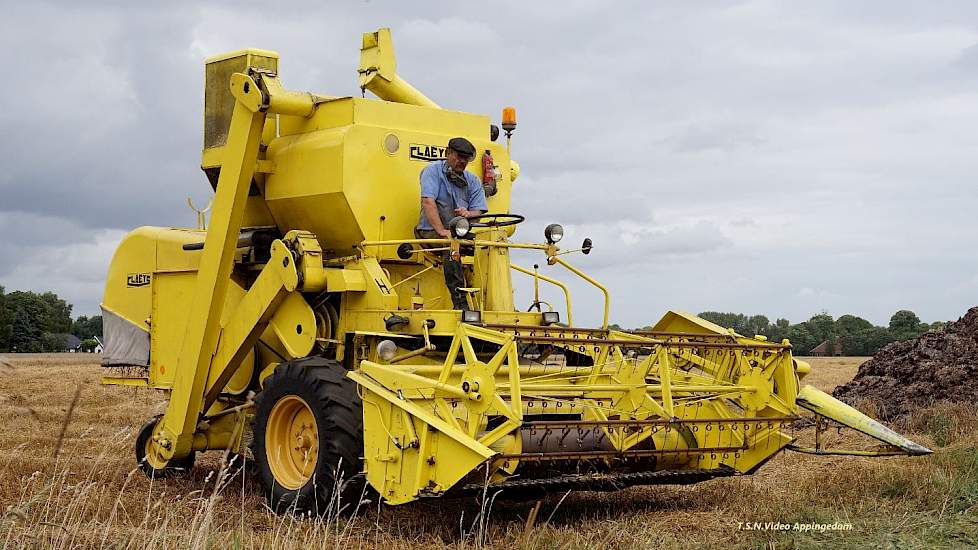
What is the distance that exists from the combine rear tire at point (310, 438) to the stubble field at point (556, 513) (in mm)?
197

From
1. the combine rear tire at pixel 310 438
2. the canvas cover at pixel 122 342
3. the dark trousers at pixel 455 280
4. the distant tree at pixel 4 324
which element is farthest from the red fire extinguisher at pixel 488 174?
the distant tree at pixel 4 324

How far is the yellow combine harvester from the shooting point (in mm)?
6652

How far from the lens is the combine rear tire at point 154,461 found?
9242 millimetres

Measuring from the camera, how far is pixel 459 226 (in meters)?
7.80

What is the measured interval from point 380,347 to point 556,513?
65.9 inches

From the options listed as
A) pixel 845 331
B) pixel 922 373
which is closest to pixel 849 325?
pixel 845 331

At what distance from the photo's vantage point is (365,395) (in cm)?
680

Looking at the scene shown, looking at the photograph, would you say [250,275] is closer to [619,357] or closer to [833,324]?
[619,357]

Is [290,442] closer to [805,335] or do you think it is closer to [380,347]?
[380,347]

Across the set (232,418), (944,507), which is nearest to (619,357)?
(944,507)

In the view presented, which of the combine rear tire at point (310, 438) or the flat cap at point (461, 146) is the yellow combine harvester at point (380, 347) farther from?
the flat cap at point (461, 146)

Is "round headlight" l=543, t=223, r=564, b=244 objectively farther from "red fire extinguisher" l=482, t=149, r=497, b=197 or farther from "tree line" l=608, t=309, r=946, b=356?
"tree line" l=608, t=309, r=946, b=356

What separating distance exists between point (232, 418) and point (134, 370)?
1618 mm

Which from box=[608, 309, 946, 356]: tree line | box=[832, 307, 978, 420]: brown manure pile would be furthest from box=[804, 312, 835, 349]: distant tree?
box=[832, 307, 978, 420]: brown manure pile
